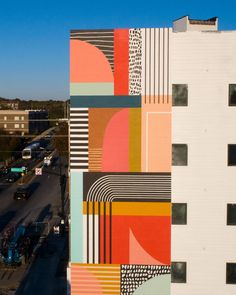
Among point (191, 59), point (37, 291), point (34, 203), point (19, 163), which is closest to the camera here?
point (191, 59)

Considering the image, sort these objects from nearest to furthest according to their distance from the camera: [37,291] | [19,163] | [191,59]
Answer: [191,59], [37,291], [19,163]

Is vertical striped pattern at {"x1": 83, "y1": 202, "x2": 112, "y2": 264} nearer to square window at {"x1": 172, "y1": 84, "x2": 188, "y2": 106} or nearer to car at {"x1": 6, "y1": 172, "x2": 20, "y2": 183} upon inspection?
square window at {"x1": 172, "y1": 84, "x2": 188, "y2": 106}

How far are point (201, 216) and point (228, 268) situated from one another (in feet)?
5.54

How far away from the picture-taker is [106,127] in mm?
13062

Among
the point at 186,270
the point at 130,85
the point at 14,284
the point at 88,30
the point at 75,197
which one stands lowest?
the point at 14,284

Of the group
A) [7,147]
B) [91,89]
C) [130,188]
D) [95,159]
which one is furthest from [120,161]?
[7,147]

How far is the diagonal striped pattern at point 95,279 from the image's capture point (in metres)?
13.6

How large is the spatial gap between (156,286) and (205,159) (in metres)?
4.05

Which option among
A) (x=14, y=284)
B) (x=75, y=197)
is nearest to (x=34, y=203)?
(x=14, y=284)

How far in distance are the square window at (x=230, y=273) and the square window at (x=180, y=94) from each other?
4.76m

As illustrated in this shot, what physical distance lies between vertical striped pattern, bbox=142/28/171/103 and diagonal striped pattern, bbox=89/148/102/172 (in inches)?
79.5

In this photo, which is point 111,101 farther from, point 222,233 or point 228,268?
point 228,268

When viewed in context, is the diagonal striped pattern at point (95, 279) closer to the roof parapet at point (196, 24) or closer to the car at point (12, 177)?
the roof parapet at point (196, 24)

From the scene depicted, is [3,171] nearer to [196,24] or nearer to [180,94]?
[196,24]
